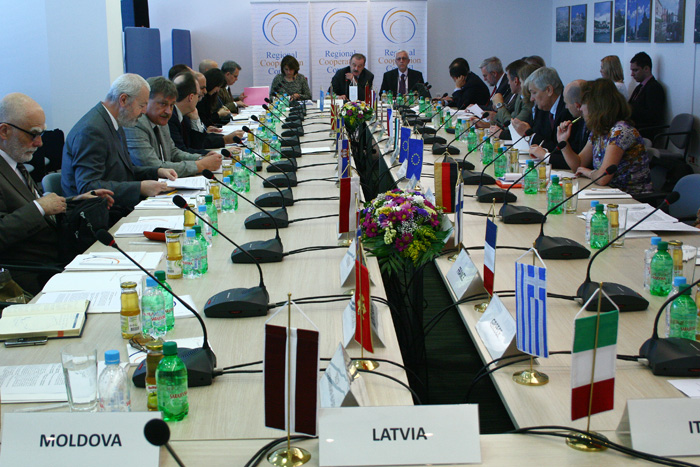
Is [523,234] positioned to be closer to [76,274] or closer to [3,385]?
[76,274]

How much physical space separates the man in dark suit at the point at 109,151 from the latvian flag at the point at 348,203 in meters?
1.49

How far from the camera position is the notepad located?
1.86 meters

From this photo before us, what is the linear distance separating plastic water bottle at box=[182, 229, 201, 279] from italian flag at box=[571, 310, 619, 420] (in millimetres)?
1438

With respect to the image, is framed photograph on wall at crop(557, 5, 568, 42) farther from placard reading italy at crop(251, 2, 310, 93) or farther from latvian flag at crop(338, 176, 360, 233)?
latvian flag at crop(338, 176, 360, 233)

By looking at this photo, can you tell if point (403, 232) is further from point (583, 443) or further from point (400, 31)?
point (400, 31)

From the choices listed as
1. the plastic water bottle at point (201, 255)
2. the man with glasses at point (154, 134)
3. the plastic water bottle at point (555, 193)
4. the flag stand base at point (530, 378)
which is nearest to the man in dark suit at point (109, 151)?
the man with glasses at point (154, 134)

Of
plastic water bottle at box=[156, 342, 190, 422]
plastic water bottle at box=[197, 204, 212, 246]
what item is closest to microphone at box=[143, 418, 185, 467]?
plastic water bottle at box=[156, 342, 190, 422]

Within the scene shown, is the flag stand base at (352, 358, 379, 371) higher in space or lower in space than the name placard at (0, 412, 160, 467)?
lower

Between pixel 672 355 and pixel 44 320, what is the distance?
5.16ft

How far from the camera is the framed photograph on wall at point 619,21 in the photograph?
8.02 metres

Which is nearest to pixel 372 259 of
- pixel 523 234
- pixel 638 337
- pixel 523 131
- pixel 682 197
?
pixel 523 234

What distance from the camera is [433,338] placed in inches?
138

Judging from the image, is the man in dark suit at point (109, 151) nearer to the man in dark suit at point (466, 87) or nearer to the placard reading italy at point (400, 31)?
the man in dark suit at point (466, 87)

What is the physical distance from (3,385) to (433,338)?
227cm
